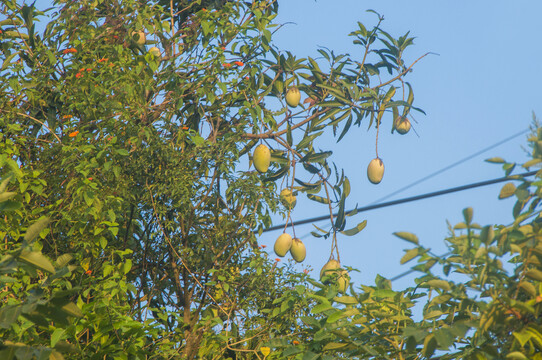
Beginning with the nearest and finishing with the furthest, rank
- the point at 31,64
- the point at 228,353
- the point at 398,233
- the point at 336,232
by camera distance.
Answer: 1. the point at 398,233
2. the point at 228,353
3. the point at 336,232
4. the point at 31,64

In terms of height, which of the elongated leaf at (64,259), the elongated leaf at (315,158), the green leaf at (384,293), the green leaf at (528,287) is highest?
the elongated leaf at (315,158)

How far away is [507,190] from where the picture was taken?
4.48ft

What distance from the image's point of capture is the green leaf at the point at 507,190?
1360 mm

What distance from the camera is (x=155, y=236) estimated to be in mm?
3039

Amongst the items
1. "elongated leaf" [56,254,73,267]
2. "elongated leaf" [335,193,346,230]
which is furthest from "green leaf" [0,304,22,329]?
"elongated leaf" [335,193,346,230]

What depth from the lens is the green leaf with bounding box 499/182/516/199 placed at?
136 centimetres

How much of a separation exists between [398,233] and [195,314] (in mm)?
1781

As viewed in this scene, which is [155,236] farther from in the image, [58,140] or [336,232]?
[336,232]

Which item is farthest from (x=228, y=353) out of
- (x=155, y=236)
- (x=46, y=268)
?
(x=46, y=268)

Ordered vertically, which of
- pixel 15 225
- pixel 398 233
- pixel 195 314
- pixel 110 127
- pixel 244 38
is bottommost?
pixel 398 233

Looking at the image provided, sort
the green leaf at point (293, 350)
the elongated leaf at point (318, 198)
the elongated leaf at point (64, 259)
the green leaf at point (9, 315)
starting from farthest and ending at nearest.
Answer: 1. the elongated leaf at point (318, 198)
2. the green leaf at point (293, 350)
3. the elongated leaf at point (64, 259)
4. the green leaf at point (9, 315)

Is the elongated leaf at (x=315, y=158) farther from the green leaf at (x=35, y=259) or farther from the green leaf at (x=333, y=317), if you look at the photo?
the green leaf at (x=35, y=259)

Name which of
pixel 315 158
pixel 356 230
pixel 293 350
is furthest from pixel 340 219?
pixel 293 350

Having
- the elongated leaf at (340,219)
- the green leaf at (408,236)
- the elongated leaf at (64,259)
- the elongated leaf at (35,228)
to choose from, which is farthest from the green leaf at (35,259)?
the elongated leaf at (340,219)
